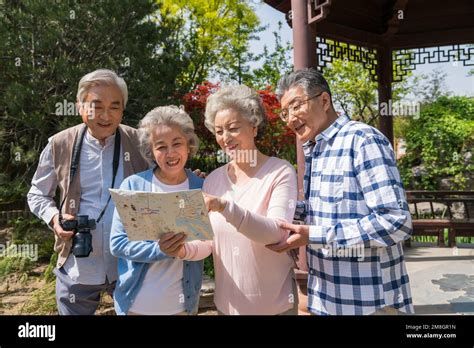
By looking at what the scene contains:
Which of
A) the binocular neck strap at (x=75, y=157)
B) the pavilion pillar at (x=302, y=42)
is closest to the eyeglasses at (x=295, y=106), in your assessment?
the binocular neck strap at (x=75, y=157)

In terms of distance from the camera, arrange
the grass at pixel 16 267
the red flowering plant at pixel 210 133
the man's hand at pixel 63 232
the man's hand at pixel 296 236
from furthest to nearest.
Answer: the red flowering plant at pixel 210 133 < the grass at pixel 16 267 < the man's hand at pixel 63 232 < the man's hand at pixel 296 236

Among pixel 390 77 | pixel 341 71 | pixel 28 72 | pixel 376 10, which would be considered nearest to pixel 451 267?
pixel 390 77

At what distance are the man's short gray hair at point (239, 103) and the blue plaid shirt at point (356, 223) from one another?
30 centimetres

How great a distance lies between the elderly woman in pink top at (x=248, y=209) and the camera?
6.33 feet

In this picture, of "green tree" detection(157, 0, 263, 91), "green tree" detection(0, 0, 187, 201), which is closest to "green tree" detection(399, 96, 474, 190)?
"green tree" detection(157, 0, 263, 91)

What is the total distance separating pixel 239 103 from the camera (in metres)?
1.99

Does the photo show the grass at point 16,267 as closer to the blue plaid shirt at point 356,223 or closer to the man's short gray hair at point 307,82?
the blue plaid shirt at point 356,223

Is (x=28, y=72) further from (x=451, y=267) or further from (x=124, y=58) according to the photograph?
(x=451, y=267)

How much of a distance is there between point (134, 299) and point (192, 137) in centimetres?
81

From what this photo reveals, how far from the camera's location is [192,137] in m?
2.12

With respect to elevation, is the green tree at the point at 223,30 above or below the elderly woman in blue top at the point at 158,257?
above

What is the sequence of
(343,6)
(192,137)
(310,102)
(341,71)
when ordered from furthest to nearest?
(341,71), (343,6), (192,137), (310,102)

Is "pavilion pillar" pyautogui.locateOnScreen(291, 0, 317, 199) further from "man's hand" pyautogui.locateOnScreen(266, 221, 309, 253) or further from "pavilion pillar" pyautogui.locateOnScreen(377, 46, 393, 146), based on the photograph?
"pavilion pillar" pyautogui.locateOnScreen(377, 46, 393, 146)

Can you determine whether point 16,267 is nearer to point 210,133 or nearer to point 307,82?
point 210,133
